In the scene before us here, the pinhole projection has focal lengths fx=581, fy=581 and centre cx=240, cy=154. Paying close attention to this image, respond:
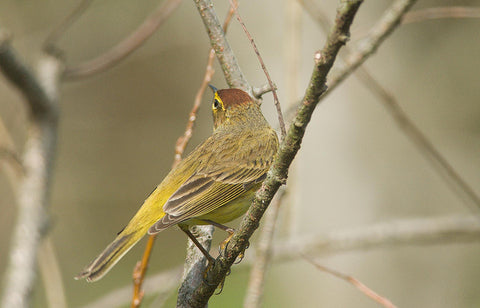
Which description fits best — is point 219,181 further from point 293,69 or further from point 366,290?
point 366,290

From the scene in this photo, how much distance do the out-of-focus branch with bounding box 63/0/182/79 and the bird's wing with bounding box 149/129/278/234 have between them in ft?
3.52

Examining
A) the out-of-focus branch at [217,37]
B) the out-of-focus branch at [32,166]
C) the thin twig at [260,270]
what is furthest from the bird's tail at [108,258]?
the out-of-focus branch at [217,37]

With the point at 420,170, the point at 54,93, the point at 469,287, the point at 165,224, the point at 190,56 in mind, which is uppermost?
the point at 190,56

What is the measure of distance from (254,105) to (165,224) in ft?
5.19

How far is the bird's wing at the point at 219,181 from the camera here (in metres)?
3.98

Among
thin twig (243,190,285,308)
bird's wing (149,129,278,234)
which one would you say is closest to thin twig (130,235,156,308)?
bird's wing (149,129,278,234)

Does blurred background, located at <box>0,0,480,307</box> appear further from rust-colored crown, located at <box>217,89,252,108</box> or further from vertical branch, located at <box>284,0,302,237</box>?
vertical branch, located at <box>284,0,302,237</box>

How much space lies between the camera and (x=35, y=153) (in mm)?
4195

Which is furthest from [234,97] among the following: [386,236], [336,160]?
[336,160]

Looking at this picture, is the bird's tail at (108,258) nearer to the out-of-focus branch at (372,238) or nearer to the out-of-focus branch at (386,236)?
the out-of-focus branch at (372,238)

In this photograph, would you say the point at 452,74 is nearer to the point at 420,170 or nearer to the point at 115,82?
the point at 420,170

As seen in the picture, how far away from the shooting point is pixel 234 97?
4.75 metres

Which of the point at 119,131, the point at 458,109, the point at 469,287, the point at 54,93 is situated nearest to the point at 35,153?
the point at 54,93

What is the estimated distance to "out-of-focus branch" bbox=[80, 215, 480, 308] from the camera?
16.7 ft
